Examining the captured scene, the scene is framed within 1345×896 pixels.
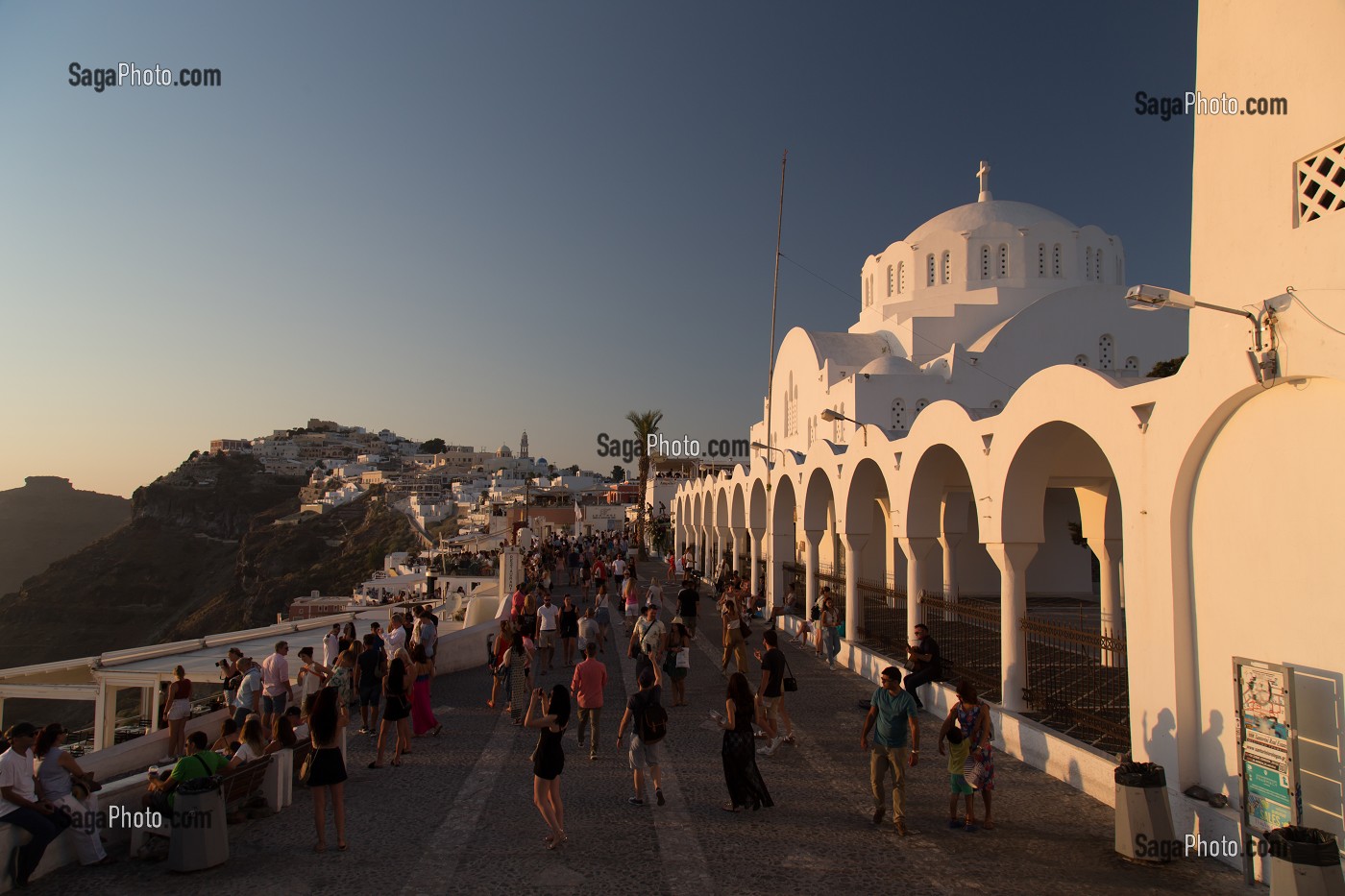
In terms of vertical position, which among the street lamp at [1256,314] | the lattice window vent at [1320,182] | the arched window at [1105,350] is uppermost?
the arched window at [1105,350]

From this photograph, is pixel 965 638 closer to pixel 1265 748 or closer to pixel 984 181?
pixel 1265 748

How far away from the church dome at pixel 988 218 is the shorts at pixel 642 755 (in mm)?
25477

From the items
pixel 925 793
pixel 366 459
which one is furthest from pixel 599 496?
pixel 366 459

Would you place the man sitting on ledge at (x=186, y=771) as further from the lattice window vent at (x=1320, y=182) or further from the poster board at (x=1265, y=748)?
the lattice window vent at (x=1320, y=182)

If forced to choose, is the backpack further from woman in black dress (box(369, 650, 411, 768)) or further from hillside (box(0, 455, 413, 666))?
hillside (box(0, 455, 413, 666))

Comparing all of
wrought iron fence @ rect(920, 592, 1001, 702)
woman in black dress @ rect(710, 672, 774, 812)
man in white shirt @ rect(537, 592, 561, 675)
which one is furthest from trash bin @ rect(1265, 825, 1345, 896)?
man in white shirt @ rect(537, 592, 561, 675)

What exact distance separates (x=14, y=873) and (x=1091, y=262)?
1236 inches

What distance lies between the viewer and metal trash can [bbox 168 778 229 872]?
17.3ft

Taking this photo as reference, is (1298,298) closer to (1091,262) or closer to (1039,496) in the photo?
(1039,496)

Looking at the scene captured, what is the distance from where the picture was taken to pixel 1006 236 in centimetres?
2709

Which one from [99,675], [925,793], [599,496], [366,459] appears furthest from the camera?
[366,459]

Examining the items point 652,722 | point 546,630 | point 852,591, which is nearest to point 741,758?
point 652,722

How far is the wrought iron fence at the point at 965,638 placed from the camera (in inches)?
382

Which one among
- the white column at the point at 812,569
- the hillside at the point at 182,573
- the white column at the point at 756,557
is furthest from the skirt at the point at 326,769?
the hillside at the point at 182,573
